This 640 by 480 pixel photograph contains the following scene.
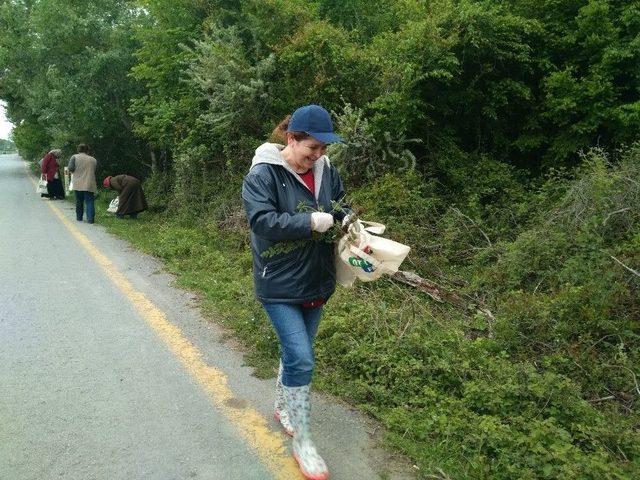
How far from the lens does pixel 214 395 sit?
3.88 meters

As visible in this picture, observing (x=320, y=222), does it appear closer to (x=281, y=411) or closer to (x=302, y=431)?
(x=302, y=431)

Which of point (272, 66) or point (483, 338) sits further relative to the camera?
point (272, 66)

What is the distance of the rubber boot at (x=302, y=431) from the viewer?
2.99m

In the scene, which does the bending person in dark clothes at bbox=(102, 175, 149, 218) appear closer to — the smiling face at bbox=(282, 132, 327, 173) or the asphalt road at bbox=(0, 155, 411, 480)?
the asphalt road at bbox=(0, 155, 411, 480)

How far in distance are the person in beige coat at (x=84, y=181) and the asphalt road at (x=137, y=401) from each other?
577 centimetres

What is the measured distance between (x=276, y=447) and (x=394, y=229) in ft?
13.0

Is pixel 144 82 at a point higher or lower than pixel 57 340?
higher

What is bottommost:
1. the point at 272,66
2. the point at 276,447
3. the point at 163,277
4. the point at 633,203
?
the point at 163,277

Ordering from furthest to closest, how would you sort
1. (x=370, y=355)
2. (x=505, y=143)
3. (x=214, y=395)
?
(x=505, y=143) → (x=370, y=355) → (x=214, y=395)

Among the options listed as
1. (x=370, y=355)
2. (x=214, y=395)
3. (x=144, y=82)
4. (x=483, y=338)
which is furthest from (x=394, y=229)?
(x=144, y=82)

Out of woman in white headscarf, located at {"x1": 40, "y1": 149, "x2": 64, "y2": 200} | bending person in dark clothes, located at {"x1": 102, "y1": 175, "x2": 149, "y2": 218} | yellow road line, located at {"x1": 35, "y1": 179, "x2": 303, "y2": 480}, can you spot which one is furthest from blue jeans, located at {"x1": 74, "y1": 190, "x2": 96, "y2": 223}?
yellow road line, located at {"x1": 35, "y1": 179, "x2": 303, "y2": 480}

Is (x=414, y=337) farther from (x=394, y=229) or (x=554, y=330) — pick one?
(x=394, y=229)

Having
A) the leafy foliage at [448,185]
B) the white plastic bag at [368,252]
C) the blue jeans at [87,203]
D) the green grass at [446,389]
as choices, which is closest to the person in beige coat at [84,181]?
the blue jeans at [87,203]

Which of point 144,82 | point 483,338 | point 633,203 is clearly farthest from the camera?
point 144,82
